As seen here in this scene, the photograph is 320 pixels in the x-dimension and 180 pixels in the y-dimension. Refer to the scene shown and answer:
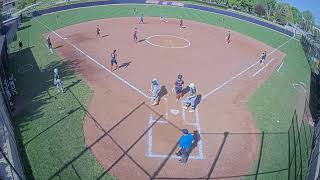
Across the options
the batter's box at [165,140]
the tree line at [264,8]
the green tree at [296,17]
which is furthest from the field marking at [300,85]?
the green tree at [296,17]

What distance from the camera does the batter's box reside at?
656 inches

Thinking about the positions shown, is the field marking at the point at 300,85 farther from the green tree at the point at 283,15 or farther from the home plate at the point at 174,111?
the green tree at the point at 283,15

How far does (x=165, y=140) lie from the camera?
17.7 m

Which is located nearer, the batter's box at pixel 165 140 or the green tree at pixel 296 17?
the batter's box at pixel 165 140

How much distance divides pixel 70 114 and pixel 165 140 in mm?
5827

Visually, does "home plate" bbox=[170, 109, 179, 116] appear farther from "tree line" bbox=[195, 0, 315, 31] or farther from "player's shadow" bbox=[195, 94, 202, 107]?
"tree line" bbox=[195, 0, 315, 31]

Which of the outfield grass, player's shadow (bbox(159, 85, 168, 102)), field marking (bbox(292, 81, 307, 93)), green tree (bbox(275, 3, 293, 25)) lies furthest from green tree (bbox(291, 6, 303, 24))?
player's shadow (bbox(159, 85, 168, 102))

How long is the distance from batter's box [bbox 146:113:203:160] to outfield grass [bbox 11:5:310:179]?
2837mm

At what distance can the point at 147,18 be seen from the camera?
42875 mm

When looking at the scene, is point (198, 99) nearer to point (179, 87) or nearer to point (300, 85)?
point (179, 87)

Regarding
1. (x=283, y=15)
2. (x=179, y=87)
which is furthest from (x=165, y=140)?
Answer: (x=283, y=15)

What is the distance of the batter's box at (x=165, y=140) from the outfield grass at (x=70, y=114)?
2.84m

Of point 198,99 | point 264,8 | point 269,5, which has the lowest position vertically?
point 198,99

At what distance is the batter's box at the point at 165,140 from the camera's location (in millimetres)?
16672
